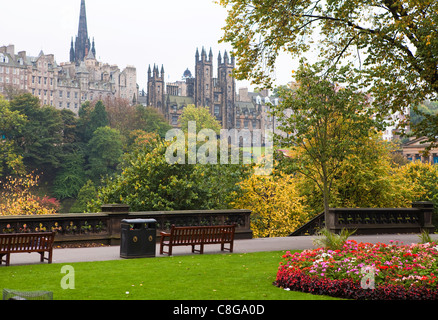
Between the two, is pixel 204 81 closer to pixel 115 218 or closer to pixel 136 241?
pixel 115 218

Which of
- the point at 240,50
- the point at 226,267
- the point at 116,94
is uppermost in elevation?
the point at 116,94

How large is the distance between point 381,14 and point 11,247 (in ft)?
45.3

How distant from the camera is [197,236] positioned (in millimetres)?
17094

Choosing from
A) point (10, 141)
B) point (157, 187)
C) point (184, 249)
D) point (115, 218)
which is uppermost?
point (10, 141)

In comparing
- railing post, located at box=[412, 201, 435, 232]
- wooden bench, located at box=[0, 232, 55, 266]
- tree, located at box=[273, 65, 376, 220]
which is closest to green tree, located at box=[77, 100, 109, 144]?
tree, located at box=[273, 65, 376, 220]

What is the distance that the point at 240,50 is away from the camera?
65.9 ft

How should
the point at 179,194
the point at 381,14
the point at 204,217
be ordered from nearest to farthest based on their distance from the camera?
the point at 381,14
the point at 204,217
the point at 179,194


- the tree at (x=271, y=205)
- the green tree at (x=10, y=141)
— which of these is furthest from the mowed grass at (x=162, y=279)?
the green tree at (x=10, y=141)

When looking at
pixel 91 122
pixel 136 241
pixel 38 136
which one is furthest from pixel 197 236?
pixel 91 122

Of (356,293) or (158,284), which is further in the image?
(158,284)

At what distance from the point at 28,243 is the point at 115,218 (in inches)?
177

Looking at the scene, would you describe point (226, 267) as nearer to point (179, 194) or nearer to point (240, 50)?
point (240, 50)

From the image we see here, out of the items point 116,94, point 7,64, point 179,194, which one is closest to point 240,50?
point 179,194

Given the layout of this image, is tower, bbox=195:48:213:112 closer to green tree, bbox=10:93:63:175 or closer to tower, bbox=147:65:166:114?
tower, bbox=147:65:166:114
